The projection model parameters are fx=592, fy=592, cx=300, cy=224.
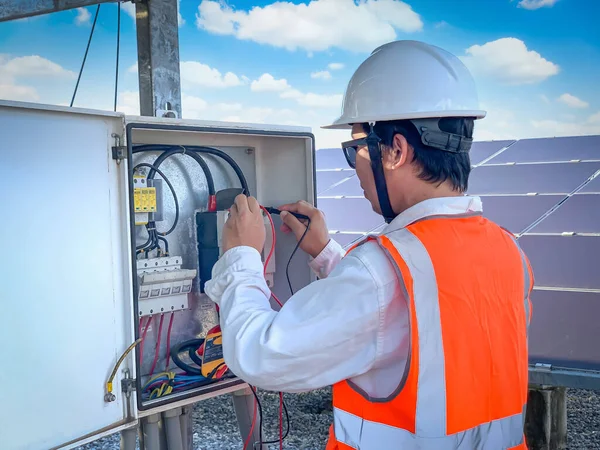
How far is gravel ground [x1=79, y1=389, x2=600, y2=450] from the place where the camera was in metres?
3.87

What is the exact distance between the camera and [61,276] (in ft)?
5.10

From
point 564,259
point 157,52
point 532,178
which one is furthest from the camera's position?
point 532,178

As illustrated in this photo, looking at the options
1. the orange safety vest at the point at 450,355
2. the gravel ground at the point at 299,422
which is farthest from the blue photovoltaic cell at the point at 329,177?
the orange safety vest at the point at 450,355

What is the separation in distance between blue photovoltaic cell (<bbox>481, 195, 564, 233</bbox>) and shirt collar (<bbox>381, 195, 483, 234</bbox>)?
3718 mm

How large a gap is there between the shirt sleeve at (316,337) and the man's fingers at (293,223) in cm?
75

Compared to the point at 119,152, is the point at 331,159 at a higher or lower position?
higher

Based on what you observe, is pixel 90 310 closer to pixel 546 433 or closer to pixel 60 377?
pixel 60 377

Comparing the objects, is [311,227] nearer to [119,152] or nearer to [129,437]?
[119,152]

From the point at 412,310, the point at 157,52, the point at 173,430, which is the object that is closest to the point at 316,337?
the point at 412,310

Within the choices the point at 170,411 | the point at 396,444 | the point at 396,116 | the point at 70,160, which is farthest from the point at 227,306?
the point at 170,411

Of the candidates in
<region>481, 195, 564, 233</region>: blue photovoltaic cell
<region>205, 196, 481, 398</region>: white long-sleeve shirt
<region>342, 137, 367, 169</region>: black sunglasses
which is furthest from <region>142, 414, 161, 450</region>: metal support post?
<region>481, 195, 564, 233</region>: blue photovoltaic cell

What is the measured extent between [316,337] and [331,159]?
20.1ft

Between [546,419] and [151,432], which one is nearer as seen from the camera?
[151,432]

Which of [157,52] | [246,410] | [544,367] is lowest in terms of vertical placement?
[544,367]
